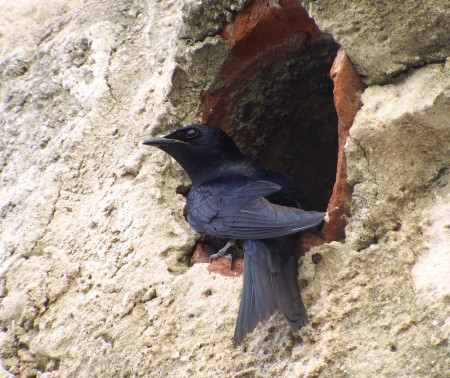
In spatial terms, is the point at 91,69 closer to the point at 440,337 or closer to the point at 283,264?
the point at 283,264

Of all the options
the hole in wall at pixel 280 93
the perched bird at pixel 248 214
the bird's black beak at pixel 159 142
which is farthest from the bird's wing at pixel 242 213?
the hole in wall at pixel 280 93

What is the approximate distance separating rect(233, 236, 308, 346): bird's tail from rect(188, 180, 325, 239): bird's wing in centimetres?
9

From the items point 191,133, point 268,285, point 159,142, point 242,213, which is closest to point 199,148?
point 191,133

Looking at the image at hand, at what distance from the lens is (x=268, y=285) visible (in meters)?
2.50

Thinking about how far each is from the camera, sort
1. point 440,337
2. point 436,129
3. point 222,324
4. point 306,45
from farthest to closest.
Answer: point 306,45, point 222,324, point 436,129, point 440,337

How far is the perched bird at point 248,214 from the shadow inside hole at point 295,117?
22 centimetres

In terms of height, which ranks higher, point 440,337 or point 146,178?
point 146,178

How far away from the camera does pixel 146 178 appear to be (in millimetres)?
3094

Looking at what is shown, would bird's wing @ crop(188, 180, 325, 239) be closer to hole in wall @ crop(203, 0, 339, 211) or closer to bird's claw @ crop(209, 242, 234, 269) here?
bird's claw @ crop(209, 242, 234, 269)

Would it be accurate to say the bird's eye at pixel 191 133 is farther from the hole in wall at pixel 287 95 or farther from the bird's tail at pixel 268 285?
the bird's tail at pixel 268 285

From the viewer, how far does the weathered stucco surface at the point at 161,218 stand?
2.19 m

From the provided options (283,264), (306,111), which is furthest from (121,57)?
(283,264)

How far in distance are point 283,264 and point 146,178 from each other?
843 mm

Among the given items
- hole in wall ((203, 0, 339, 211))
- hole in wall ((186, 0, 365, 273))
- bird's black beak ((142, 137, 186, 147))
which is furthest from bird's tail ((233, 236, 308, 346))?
hole in wall ((203, 0, 339, 211))
